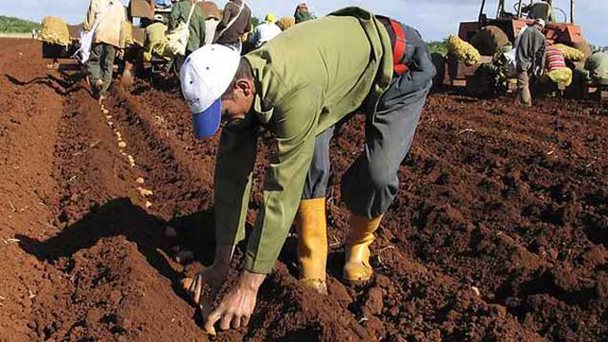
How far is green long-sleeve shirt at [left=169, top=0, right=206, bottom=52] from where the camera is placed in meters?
11.4

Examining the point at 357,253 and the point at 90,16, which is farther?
the point at 90,16

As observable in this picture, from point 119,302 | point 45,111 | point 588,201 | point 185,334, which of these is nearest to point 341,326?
point 185,334

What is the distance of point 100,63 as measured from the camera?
10.7 metres

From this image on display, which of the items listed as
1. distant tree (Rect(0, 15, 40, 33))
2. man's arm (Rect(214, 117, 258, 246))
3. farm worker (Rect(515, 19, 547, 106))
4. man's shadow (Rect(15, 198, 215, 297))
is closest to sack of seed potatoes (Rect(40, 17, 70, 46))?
farm worker (Rect(515, 19, 547, 106))

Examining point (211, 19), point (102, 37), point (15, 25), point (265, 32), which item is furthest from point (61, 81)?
point (15, 25)

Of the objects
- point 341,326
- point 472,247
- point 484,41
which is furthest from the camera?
point 484,41

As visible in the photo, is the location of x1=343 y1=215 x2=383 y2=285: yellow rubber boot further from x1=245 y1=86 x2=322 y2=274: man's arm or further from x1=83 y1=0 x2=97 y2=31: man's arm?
x1=83 y1=0 x2=97 y2=31: man's arm

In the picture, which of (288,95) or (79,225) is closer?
(288,95)

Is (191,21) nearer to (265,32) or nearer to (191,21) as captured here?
(191,21)

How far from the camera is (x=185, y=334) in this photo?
3.50 meters

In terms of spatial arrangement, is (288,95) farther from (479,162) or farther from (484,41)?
(484,41)

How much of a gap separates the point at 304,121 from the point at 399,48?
86 cm

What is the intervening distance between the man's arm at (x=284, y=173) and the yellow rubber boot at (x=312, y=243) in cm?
79

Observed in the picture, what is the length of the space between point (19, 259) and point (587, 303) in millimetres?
2823
